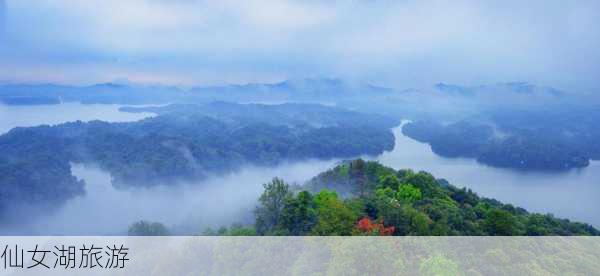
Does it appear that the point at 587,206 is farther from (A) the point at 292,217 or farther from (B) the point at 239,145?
(B) the point at 239,145

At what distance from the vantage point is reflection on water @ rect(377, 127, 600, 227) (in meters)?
14.5

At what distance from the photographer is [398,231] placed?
5613mm

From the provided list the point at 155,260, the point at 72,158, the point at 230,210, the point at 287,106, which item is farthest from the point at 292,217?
the point at 287,106

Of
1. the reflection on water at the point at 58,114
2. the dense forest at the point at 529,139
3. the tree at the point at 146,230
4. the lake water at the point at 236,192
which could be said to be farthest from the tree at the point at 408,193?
the reflection on water at the point at 58,114

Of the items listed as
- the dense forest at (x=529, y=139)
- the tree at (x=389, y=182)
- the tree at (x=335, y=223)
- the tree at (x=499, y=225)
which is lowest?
the tree at (x=499, y=225)

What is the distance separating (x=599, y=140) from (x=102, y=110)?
27.8 m

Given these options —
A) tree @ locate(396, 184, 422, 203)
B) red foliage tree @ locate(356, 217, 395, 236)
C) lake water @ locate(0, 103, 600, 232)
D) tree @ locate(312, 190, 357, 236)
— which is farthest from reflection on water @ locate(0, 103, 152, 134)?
red foliage tree @ locate(356, 217, 395, 236)

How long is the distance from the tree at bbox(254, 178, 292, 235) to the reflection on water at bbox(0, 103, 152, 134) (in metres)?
14.1

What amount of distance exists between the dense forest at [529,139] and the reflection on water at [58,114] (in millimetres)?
18990

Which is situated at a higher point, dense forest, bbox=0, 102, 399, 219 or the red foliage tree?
dense forest, bbox=0, 102, 399, 219

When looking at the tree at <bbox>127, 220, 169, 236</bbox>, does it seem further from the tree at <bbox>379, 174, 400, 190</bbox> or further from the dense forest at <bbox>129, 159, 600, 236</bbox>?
the tree at <bbox>379, 174, 400, 190</bbox>

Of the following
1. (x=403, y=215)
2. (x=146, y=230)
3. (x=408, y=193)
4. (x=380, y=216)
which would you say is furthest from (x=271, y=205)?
(x=408, y=193)

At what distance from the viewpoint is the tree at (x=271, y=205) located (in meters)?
6.61

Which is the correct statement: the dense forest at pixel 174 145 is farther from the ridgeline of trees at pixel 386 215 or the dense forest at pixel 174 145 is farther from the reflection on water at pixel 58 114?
the ridgeline of trees at pixel 386 215
